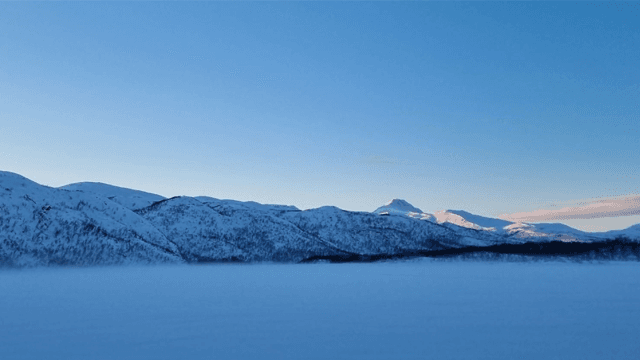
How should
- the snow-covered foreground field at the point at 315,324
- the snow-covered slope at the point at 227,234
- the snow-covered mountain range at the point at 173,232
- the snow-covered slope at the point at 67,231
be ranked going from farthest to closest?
1. the snow-covered slope at the point at 227,234
2. the snow-covered mountain range at the point at 173,232
3. the snow-covered slope at the point at 67,231
4. the snow-covered foreground field at the point at 315,324

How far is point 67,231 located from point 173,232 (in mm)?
14858

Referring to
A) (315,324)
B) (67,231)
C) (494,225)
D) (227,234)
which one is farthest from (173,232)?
(494,225)

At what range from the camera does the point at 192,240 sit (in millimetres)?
54562

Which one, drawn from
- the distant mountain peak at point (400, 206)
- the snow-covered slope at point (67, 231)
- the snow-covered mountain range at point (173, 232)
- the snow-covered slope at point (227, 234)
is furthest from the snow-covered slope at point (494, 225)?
the snow-covered slope at point (67, 231)

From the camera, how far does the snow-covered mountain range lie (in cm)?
4003

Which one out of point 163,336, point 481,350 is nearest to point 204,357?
point 163,336

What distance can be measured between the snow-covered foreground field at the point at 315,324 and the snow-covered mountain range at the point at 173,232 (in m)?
25.5

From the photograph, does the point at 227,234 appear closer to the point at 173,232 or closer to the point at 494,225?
the point at 173,232

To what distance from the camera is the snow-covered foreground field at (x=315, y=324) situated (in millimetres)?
7844

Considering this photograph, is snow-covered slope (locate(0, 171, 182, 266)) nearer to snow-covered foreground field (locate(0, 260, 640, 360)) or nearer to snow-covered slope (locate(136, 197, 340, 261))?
snow-covered slope (locate(136, 197, 340, 261))

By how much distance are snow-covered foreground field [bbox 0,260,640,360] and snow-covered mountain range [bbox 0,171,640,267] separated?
1004 inches

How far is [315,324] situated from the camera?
10.3 m

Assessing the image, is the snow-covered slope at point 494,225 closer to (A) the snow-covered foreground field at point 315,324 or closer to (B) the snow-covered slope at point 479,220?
(B) the snow-covered slope at point 479,220

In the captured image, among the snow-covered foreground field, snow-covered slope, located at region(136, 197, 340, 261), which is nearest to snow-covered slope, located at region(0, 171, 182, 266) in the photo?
snow-covered slope, located at region(136, 197, 340, 261)
